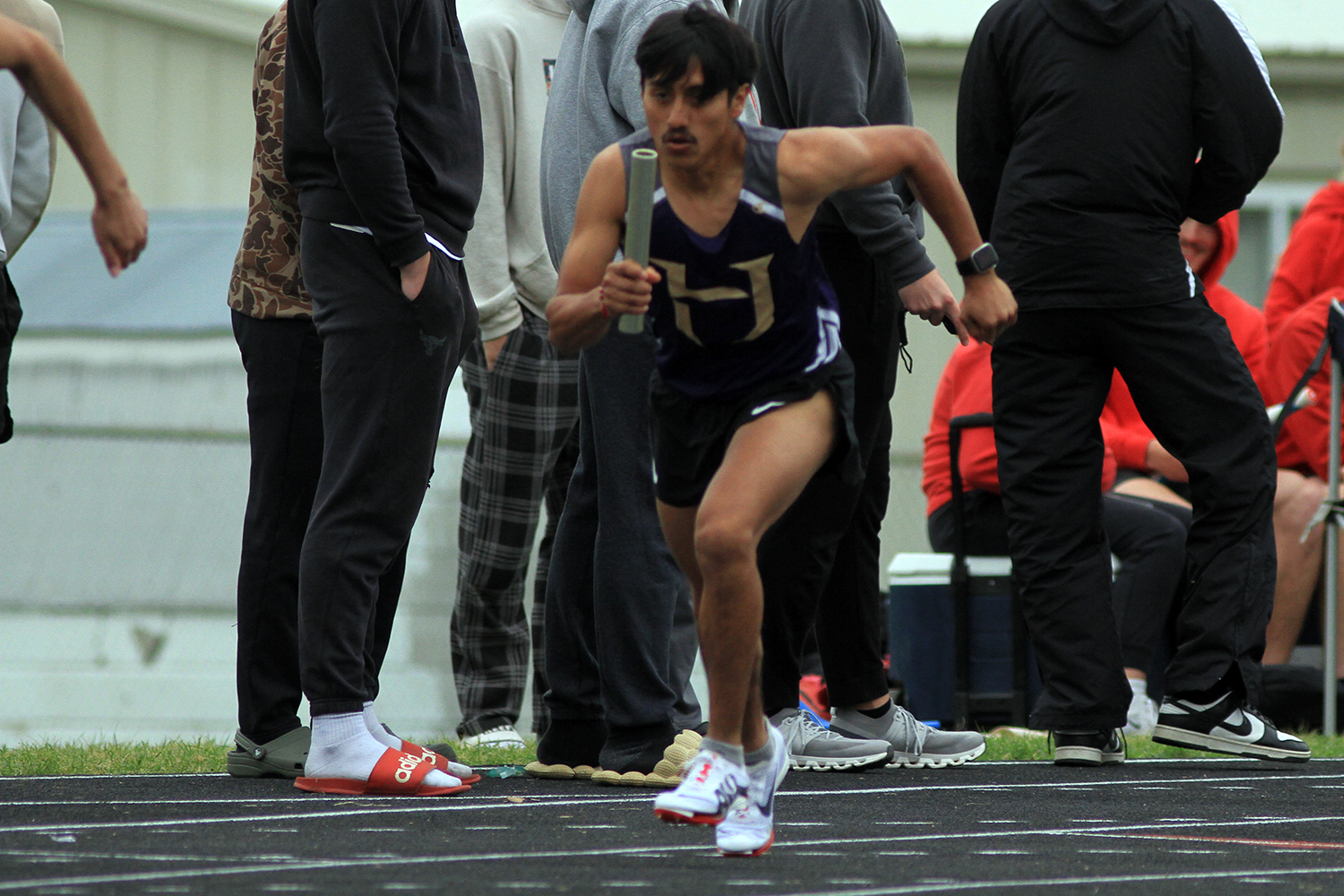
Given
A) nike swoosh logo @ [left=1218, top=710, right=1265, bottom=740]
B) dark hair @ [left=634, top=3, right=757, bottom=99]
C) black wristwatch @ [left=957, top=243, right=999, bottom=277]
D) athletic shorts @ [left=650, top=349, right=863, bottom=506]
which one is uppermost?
dark hair @ [left=634, top=3, right=757, bottom=99]

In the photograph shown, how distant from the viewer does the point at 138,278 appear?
8.02m

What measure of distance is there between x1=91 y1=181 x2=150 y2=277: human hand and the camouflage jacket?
5.44 feet

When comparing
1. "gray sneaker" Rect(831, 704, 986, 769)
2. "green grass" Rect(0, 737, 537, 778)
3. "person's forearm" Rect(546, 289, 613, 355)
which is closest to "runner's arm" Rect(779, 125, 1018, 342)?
"person's forearm" Rect(546, 289, 613, 355)

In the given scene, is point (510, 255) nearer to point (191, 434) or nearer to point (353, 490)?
point (353, 490)

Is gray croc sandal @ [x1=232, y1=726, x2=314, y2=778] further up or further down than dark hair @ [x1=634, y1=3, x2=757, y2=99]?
further down

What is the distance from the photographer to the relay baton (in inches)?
137

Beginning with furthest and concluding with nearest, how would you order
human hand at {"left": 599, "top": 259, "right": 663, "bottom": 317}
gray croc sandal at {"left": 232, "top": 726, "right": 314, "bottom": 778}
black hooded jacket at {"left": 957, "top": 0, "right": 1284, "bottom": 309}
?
black hooded jacket at {"left": 957, "top": 0, "right": 1284, "bottom": 309}
gray croc sandal at {"left": 232, "top": 726, "right": 314, "bottom": 778}
human hand at {"left": 599, "top": 259, "right": 663, "bottom": 317}

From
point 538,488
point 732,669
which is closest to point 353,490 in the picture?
point 732,669

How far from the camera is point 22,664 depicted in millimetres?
7266

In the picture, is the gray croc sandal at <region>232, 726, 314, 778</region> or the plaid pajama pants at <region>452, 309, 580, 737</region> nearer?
the gray croc sandal at <region>232, 726, 314, 778</region>

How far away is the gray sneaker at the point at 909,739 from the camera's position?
5199mm

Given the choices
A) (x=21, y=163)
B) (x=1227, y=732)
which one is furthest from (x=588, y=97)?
(x=1227, y=732)

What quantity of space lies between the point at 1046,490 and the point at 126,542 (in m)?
3.66

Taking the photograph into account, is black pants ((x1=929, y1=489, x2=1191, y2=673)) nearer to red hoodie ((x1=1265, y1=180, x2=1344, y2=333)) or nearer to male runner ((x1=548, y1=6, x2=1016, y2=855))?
red hoodie ((x1=1265, y1=180, x2=1344, y2=333))
